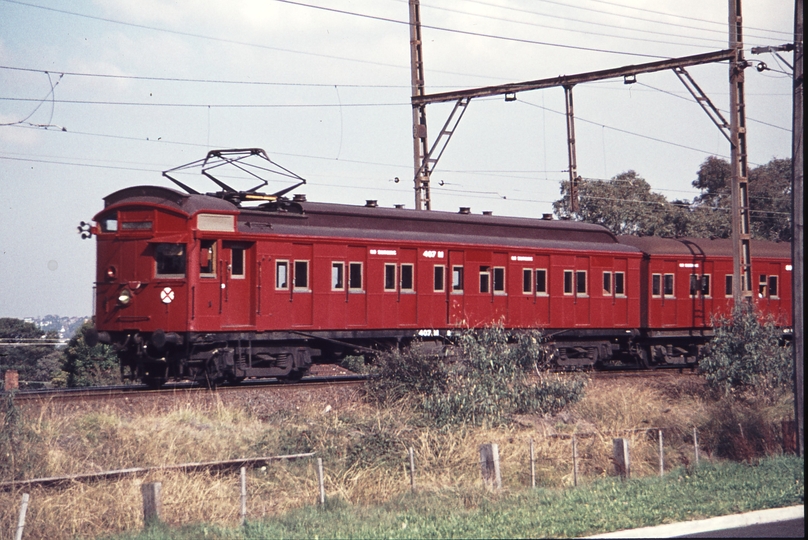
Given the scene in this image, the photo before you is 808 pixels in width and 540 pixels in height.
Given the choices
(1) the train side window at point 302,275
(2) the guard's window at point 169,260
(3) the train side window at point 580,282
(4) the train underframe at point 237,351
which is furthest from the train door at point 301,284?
(3) the train side window at point 580,282

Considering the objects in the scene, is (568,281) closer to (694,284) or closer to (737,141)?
(694,284)

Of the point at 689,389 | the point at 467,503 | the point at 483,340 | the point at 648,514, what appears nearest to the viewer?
the point at 648,514

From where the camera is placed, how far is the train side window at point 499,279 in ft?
77.7

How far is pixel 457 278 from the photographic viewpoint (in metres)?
23.0

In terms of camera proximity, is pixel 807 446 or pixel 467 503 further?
pixel 807 446

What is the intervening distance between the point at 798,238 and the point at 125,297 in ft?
43.3

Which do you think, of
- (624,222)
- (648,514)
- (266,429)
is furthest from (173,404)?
(624,222)

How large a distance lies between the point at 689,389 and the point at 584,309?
406cm

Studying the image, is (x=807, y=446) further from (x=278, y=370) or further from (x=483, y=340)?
(x=278, y=370)

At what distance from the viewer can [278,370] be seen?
20.2 metres

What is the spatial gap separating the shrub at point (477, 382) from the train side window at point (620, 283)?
25.7ft

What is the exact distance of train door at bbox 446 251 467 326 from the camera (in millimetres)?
22719

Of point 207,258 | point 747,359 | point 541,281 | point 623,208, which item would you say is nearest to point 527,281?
point 541,281

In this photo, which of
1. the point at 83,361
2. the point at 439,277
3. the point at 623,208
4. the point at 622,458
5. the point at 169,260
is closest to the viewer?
the point at 622,458
